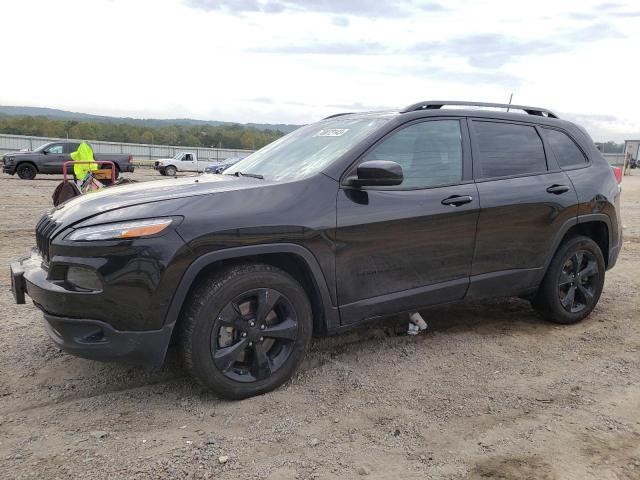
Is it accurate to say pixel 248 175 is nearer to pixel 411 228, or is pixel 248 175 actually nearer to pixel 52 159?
pixel 411 228

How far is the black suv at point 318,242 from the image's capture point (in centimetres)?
296

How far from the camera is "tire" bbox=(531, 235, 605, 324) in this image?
466 cm

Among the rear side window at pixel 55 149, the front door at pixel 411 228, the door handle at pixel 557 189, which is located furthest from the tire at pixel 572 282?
the rear side window at pixel 55 149

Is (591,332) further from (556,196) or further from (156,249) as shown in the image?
(156,249)

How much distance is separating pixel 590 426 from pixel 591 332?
1801mm

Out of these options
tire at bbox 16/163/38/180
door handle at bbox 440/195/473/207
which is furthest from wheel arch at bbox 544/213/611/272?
tire at bbox 16/163/38/180

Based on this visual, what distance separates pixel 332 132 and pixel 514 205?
1.52 m

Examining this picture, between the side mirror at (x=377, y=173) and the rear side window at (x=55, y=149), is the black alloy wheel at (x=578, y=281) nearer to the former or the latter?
the side mirror at (x=377, y=173)

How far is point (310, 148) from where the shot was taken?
160 inches

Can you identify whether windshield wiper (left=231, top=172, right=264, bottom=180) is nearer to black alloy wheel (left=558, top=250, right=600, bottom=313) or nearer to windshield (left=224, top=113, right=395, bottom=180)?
windshield (left=224, top=113, right=395, bottom=180)

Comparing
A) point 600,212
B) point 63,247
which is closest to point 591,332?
point 600,212

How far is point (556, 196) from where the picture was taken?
4.50 meters

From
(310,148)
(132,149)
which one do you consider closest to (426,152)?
(310,148)

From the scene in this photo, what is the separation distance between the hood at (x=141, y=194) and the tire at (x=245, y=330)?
54cm
